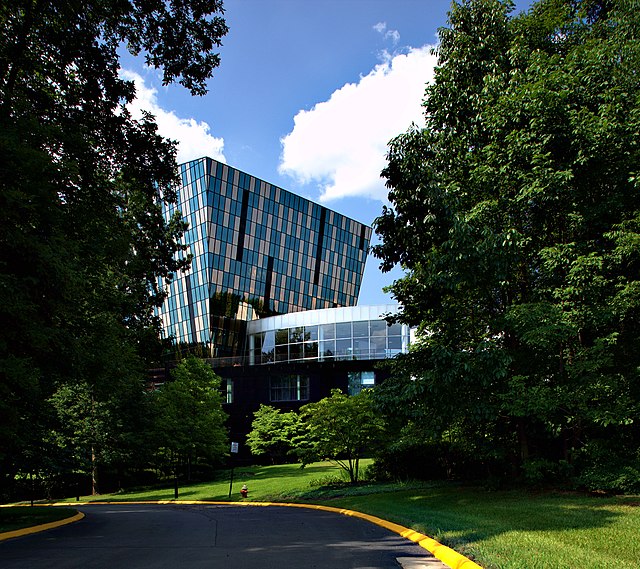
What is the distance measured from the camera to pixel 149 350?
1158 inches

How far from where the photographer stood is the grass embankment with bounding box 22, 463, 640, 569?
655cm

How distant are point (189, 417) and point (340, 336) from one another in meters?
23.2

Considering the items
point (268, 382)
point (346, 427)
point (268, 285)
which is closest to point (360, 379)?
point (268, 382)

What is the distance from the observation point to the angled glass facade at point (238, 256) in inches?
2837

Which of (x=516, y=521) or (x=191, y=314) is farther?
(x=191, y=314)

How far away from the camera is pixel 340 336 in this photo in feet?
187

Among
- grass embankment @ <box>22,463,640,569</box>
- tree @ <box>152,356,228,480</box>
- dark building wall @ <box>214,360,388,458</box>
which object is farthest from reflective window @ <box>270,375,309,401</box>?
grass embankment @ <box>22,463,640,569</box>

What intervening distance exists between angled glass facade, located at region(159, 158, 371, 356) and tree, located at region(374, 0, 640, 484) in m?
55.7

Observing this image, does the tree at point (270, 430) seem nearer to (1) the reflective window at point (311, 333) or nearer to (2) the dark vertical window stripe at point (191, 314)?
(1) the reflective window at point (311, 333)

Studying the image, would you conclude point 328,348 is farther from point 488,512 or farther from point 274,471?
point 488,512

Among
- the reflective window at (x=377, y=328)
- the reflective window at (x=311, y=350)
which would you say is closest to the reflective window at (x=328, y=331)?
the reflective window at (x=311, y=350)

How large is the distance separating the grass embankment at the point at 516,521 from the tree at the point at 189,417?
632 inches

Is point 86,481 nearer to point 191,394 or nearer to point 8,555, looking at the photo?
point 191,394

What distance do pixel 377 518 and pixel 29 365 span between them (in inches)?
327
